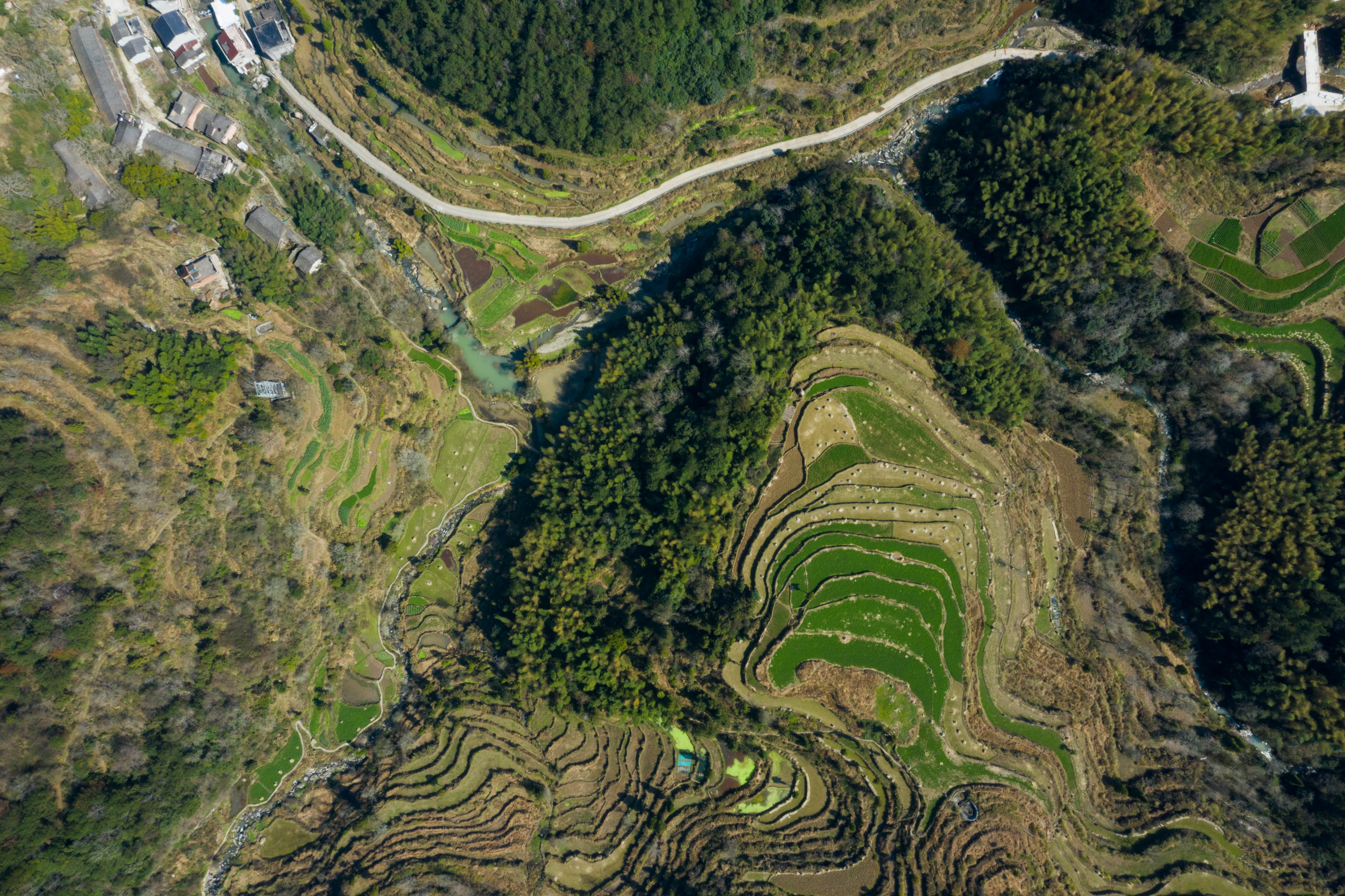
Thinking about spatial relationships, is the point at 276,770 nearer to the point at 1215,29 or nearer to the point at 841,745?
the point at 841,745

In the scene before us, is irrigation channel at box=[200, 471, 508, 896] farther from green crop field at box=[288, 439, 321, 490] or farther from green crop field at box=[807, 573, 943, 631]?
green crop field at box=[807, 573, 943, 631]

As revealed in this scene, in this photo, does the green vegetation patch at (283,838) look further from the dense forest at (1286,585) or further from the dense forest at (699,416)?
the dense forest at (1286,585)

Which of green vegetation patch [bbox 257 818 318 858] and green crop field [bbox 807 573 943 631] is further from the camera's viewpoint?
green vegetation patch [bbox 257 818 318 858]

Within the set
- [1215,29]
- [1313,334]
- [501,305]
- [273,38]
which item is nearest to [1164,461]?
[1313,334]

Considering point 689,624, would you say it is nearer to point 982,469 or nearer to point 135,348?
point 982,469

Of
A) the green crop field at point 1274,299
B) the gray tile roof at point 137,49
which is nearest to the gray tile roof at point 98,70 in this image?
the gray tile roof at point 137,49

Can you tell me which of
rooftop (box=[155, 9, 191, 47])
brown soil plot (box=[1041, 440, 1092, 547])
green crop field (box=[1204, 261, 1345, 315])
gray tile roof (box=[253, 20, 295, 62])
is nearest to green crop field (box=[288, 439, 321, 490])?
gray tile roof (box=[253, 20, 295, 62])
